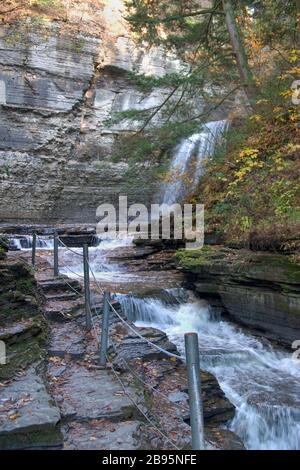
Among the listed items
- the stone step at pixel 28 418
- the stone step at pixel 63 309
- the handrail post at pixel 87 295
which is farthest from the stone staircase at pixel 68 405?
the stone step at pixel 63 309

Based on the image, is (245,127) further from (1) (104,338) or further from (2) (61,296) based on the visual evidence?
(1) (104,338)

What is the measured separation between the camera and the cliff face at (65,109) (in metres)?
18.3

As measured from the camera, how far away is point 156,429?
3918 mm

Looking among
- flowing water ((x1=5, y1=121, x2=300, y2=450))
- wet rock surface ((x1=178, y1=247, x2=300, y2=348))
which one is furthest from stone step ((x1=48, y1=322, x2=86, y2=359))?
wet rock surface ((x1=178, y1=247, x2=300, y2=348))

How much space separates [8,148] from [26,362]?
15173 mm

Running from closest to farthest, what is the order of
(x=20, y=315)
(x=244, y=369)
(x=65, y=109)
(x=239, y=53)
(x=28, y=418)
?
(x=28, y=418) → (x=20, y=315) → (x=244, y=369) → (x=239, y=53) → (x=65, y=109)

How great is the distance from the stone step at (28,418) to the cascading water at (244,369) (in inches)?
93.8

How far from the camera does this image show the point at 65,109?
19.4 metres

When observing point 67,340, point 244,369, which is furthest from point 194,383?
point 244,369

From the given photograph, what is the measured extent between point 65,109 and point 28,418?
17638 millimetres

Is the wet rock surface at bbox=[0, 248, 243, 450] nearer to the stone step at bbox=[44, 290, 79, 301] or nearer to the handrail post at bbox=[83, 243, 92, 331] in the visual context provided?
the handrail post at bbox=[83, 243, 92, 331]

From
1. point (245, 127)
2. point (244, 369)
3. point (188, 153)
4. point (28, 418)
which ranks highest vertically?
point (188, 153)

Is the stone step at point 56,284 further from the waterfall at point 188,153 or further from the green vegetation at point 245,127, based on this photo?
the waterfall at point 188,153
